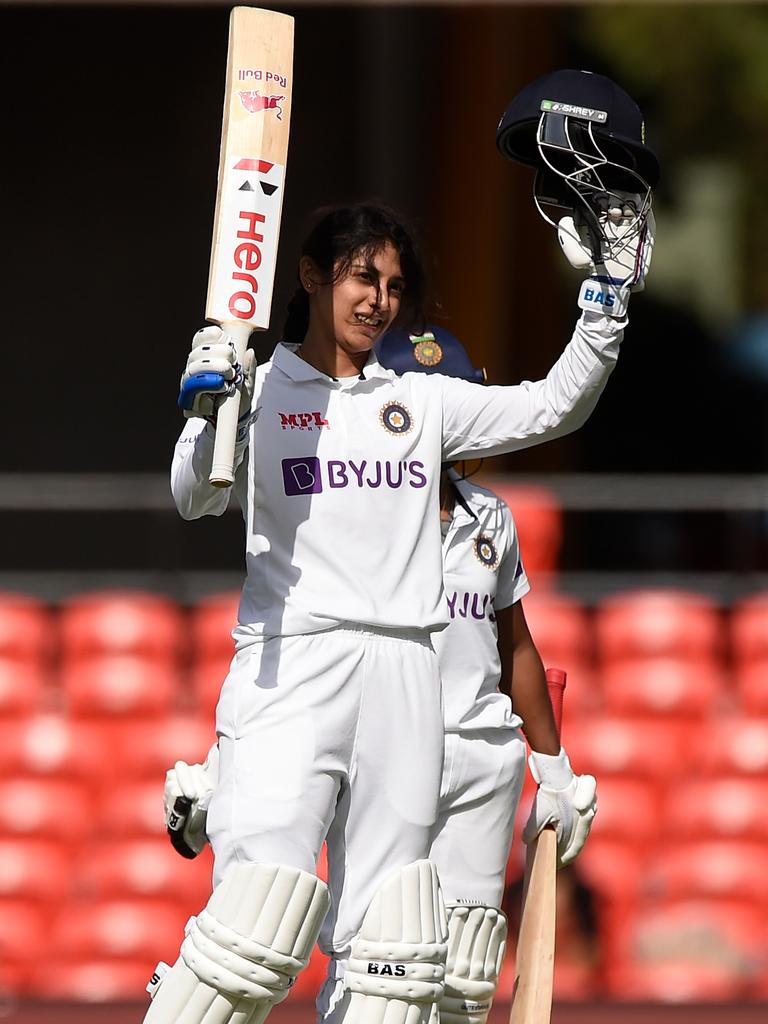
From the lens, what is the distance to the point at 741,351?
876 cm

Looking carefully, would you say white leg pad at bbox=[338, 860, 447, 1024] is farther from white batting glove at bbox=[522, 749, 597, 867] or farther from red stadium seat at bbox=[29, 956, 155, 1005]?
red stadium seat at bbox=[29, 956, 155, 1005]

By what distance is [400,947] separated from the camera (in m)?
2.43

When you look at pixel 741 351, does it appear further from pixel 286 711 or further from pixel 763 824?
pixel 286 711

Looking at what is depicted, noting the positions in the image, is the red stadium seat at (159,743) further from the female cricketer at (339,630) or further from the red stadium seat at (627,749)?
the female cricketer at (339,630)

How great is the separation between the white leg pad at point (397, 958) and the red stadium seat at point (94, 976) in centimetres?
277

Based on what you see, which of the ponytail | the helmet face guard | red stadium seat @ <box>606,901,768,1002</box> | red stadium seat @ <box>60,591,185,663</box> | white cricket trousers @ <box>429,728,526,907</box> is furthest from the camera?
red stadium seat @ <box>60,591,185,663</box>

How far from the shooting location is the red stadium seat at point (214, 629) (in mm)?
6184

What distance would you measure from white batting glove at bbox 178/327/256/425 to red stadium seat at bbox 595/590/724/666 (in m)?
3.98

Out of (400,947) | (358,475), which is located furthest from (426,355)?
(400,947)

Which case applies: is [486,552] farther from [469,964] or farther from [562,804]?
[469,964]

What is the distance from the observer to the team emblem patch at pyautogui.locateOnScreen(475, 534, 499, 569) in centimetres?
307

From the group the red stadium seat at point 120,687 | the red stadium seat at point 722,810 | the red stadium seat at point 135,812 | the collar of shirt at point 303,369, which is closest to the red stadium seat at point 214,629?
the red stadium seat at point 120,687

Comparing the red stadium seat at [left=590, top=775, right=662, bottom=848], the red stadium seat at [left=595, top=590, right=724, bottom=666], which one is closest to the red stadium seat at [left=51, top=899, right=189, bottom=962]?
the red stadium seat at [left=590, top=775, right=662, bottom=848]

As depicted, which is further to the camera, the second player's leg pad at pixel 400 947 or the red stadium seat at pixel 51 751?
the red stadium seat at pixel 51 751
